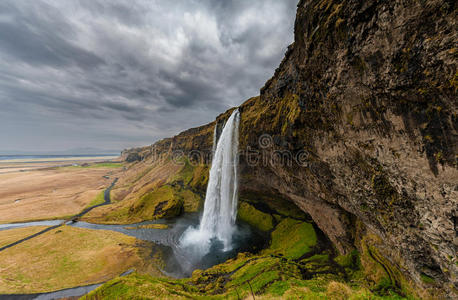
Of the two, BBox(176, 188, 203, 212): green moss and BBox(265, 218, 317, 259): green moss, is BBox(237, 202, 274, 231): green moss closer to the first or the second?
BBox(265, 218, 317, 259): green moss

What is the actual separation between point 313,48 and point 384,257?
15.5 metres

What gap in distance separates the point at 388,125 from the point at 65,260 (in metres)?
36.5

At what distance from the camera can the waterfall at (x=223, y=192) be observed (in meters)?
29.4

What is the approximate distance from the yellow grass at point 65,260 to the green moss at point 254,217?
63.2 ft

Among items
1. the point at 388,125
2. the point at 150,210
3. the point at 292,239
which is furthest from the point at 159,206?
the point at 388,125

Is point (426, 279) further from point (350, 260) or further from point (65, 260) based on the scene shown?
point (65, 260)

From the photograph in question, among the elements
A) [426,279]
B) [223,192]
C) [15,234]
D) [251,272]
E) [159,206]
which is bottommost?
[15,234]

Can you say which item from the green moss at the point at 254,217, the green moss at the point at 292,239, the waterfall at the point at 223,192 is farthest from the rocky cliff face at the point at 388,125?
the waterfall at the point at 223,192

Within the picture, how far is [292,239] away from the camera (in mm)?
20578

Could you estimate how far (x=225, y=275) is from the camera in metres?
14.8

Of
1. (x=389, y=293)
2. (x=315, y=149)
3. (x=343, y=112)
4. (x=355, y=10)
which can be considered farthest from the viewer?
(x=315, y=149)

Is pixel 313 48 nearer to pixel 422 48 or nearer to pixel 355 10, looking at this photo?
pixel 355 10

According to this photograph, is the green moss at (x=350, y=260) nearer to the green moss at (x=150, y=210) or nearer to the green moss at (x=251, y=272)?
the green moss at (x=251, y=272)

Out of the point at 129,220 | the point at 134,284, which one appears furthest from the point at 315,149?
the point at 129,220
